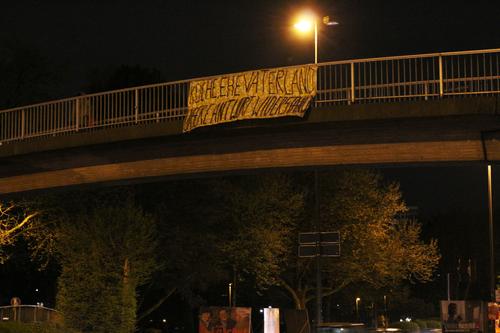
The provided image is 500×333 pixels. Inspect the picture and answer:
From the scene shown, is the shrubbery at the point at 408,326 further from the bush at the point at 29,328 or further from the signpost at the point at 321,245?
the bush at the point at 29,328

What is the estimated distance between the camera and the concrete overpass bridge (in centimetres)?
2109

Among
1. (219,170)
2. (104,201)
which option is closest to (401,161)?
(219,170)

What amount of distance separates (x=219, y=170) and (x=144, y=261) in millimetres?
9742

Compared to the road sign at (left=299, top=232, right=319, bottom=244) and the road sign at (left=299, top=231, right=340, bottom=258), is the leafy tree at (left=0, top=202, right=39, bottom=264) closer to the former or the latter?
the road sign at (left=299, top=232, right=319, bottom=244)

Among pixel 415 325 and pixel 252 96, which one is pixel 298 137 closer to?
pixel 252 96

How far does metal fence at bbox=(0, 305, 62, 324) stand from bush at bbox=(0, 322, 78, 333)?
6.79ft

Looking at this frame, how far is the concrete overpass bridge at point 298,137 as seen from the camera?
21.1 meters

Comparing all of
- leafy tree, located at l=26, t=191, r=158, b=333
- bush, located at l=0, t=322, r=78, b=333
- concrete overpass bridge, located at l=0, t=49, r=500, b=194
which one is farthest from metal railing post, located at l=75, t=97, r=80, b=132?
bush, located at l=0, t=322, r=78, b=333

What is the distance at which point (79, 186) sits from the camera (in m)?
27.8

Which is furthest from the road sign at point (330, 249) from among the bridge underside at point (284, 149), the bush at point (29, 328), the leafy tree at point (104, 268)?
the bush at point (29, 328)

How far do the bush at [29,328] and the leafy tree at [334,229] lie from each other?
1238cm

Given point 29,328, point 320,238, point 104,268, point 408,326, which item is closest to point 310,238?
point 320,238

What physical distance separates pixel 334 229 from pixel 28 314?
17.2 meters

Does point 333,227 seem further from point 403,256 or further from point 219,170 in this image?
point 219,170
